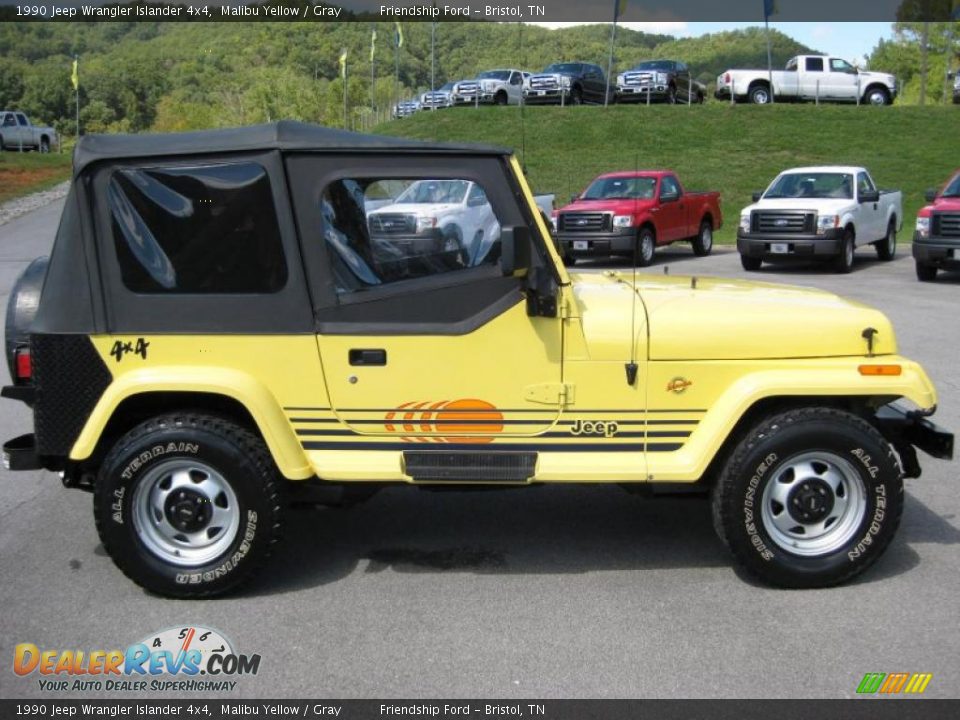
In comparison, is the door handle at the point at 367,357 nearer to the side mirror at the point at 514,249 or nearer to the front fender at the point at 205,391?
the front fender at the point at 205,391

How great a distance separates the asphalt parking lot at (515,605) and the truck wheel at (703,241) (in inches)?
650

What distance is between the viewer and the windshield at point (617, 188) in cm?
2081

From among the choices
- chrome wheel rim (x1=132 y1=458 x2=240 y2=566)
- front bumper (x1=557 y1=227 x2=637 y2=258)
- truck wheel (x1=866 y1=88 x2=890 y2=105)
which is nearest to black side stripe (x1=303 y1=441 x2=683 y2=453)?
chrome wheel rim (x1=132 y1=458 x2=240 y2=566)

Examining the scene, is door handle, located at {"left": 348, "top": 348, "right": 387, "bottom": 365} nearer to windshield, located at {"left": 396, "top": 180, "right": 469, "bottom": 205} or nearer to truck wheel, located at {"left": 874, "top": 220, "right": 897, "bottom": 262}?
windshield, located at {"left": 396, "top": 180, "right": 469, "bottom": 205}

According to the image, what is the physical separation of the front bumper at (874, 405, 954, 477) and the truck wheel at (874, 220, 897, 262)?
16527 mm

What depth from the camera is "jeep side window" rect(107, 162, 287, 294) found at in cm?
459

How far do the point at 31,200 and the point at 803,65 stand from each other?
30.0 m

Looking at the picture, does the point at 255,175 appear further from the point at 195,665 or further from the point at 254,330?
the point at 195,665

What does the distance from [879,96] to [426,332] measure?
42566mm

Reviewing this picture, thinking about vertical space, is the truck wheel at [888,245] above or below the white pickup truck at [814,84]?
below

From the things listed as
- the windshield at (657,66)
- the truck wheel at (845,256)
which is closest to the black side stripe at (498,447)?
the truck wheel at (845,256)

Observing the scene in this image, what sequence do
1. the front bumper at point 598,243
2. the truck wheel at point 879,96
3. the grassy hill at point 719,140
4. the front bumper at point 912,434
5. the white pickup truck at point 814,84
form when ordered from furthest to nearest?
the truck wheel at point 879,96 → the white pickup truck at point 814,84 → the grassy hill at point 719,140 → the front bumper at point 598,243 → the front bumper at point 912,434

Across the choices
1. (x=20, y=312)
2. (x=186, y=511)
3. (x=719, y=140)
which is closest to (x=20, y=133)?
(x=719, y=140)

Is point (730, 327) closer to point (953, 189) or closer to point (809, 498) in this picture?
point (809, 498)
